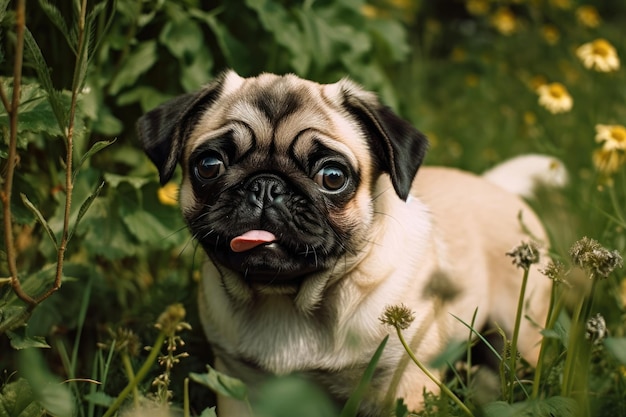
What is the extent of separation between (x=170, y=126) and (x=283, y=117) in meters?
0.37

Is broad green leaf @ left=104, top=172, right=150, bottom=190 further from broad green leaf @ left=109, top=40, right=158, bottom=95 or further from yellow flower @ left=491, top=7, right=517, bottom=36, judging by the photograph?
yellow flower @ left=491, top=7, right=517, bottom=36

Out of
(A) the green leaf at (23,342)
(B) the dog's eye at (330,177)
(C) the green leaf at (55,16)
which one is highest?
(C) the green leaf at (55,16)

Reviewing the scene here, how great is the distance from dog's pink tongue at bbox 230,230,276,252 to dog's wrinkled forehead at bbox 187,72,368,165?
298 millimetres

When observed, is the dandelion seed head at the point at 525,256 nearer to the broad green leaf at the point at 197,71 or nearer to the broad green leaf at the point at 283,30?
the broad green leaf at the point at 283,30

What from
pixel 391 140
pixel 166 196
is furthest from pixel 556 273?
pixel 166 196

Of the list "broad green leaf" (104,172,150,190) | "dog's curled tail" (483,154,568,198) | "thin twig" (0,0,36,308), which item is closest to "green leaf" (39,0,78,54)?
"thin twig" (0,0,36,308)

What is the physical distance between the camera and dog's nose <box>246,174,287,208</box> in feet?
7.50

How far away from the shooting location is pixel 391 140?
8.00ft

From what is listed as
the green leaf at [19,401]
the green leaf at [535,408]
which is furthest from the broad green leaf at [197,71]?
the green leaf at [535,408]

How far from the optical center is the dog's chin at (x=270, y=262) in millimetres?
2271

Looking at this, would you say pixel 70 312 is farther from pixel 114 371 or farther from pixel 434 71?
pixel 434 71

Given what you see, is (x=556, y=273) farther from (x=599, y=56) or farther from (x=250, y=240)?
(x=599, y=56)

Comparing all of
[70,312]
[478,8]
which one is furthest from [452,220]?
[478,8]

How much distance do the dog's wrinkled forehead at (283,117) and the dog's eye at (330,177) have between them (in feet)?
0.18
